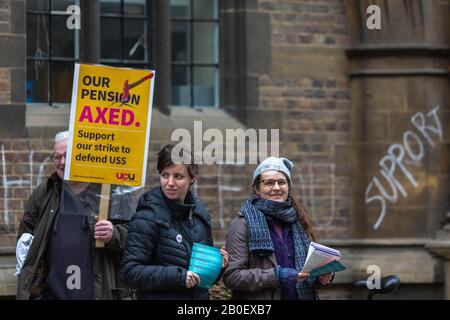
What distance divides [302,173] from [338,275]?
3.29 ft

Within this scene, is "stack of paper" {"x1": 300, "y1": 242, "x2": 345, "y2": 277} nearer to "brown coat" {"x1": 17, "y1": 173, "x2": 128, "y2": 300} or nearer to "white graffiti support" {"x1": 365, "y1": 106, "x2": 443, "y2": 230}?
"brown coat" {"x1": 17, "y1": 173, "x2": 128, "y2": 300}

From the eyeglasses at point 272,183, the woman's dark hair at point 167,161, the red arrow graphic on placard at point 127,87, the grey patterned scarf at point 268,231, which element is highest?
the red arrow graphic on placard at point 127,87

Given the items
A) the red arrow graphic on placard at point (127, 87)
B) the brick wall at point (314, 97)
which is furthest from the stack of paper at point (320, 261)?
the brick wall at point (314, 97)

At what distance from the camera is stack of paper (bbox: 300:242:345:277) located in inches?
258

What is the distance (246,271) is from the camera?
6723 mm

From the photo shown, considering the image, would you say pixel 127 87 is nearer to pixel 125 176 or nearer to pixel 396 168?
pixel 125 176

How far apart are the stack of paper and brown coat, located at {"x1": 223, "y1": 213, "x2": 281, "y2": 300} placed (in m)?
0.21

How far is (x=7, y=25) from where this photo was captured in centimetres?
1045

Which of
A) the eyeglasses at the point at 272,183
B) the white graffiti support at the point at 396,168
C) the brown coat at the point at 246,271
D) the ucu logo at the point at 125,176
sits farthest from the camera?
the white graffiti support at the point at 396,168

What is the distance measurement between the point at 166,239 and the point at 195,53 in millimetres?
5016

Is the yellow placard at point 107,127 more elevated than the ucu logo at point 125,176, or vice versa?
the yellow placard at point 107,127

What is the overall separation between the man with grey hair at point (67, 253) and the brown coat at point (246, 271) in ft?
2.13

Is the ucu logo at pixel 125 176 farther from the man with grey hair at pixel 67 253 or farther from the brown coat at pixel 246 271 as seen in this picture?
the brown coat at pixel 246 271

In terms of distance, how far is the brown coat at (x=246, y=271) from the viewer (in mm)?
6680
